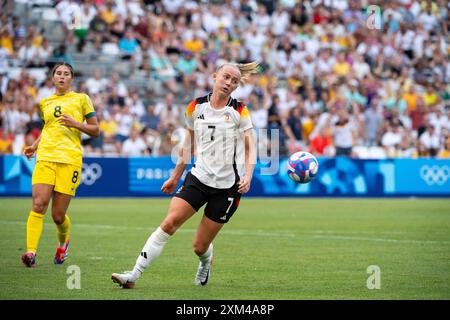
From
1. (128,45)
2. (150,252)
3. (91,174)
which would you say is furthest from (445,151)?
(150,252)

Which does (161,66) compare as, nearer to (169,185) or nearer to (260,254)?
(260,254)

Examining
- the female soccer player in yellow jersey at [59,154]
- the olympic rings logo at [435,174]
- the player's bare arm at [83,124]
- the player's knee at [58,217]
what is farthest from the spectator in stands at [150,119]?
the player's knee at [58,217]

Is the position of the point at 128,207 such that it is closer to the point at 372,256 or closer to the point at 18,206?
the point at 18,206

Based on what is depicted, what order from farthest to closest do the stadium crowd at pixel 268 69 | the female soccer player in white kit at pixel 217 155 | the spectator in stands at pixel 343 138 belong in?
the stadium crowd at pixel 268 69
the spectator in stands at pixel 343 138
the female soccer player in white kit at pixel 217 155

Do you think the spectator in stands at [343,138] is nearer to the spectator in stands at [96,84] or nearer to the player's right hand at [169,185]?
the spectator in stands at [96,84]

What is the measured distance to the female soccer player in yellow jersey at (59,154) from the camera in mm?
11656

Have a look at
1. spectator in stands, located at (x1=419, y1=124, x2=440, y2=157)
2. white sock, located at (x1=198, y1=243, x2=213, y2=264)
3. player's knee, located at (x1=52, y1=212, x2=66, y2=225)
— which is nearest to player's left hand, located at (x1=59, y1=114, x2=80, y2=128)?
player's knee, located at (x1=52, y1=212, x2=66, y2=225)

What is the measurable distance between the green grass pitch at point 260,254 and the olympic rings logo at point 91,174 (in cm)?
274

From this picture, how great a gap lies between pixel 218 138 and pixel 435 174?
58.9ft

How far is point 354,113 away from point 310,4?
6.01 m

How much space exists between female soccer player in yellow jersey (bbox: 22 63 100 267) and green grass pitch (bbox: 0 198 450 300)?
592 mm

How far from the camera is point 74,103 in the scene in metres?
12.0

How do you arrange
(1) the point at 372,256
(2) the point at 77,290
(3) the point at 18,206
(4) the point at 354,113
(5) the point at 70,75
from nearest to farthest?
(2) the point at 77,290 → (5) the point at 70,75 → (1) the point at 372,256 → (3) the point at 18,206 → (4) the point at 354,113
